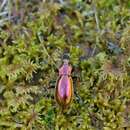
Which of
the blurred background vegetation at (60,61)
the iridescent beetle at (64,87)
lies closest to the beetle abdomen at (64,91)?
the iridescent beetle at (64,87)

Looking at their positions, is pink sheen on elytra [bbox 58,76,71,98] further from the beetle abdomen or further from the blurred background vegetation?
the blurred background vegetation

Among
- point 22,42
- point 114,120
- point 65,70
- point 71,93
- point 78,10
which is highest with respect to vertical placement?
point 78,10

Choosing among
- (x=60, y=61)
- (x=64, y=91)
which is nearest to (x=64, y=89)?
(x=64, y=91)

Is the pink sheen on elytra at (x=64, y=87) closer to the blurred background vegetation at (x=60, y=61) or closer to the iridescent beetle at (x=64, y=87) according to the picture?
the iridescent beetle at (x=64, y=87)

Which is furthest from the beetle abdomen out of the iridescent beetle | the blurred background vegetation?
the blurred background vegetation

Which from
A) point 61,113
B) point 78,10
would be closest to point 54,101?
point 61,113

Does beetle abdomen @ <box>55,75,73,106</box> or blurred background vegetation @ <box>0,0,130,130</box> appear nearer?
beetle abdomen @ <box>55,75,73,106</box>

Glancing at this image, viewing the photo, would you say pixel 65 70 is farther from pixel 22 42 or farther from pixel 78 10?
pixel 78 10
